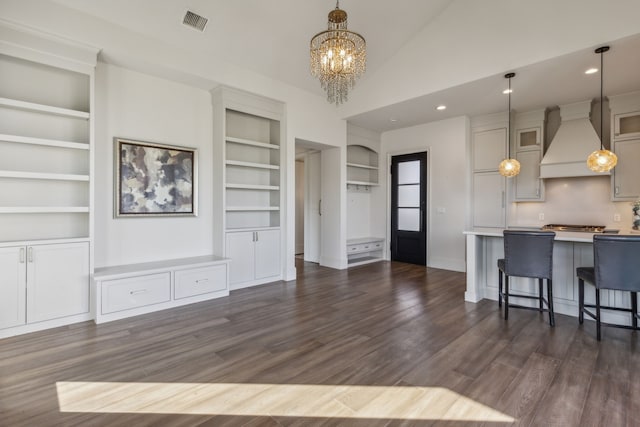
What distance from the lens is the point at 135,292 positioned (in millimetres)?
3555

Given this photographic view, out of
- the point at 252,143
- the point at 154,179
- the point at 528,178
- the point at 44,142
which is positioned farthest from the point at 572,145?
the point at 44,142

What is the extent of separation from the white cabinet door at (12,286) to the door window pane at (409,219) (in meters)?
6.27

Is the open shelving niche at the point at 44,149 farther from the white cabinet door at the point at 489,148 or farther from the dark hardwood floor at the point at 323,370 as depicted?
the white cabinet door at the point at 489,148

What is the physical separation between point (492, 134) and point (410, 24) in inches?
103

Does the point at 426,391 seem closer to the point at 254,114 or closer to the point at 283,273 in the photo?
the point at 283,273

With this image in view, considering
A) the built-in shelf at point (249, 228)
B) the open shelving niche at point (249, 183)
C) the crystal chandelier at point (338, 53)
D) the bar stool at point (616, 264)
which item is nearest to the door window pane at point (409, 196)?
the open shelving niche at point (249, 183)

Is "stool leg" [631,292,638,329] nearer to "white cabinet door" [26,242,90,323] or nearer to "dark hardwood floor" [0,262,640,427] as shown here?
"dark hardwood floor" [0,262,640,427]

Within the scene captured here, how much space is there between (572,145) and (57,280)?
7.33m

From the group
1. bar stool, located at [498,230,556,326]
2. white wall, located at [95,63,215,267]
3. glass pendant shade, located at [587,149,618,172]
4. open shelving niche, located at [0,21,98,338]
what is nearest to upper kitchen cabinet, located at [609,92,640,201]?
glass pendant shade, located at [587,149,618,172]

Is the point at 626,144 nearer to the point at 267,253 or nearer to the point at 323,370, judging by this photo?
the point at 323,370

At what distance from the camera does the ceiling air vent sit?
3720mm

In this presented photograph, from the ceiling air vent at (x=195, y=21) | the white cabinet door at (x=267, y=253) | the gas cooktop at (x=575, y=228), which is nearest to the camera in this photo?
the ceiling air vent at (x=195, y=21)

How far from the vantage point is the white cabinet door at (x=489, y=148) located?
5.73 meters

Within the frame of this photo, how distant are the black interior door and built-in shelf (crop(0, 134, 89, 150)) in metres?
5.75
